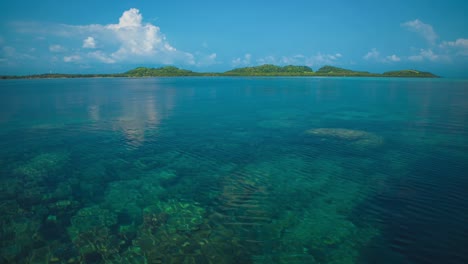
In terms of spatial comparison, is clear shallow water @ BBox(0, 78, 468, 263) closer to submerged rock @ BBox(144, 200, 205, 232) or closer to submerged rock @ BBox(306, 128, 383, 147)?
submerged rock @ BBox(144, 200, 205, 232)

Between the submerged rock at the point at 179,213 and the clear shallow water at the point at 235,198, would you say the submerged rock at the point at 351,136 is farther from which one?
the submerged rock at the point at 179,213

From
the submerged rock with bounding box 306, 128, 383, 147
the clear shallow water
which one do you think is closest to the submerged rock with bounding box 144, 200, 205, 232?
the clear shallow water

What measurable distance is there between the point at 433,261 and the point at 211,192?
10.6 meters

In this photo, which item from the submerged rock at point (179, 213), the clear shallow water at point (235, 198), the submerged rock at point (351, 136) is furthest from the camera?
the submerged rock at point (351, 136)

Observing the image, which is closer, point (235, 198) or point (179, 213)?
point (179, 213)

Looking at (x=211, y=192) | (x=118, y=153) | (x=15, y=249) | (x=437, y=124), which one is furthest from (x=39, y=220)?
(x=437, y=124)

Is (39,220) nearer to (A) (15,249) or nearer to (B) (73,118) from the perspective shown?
(A) (15,249)

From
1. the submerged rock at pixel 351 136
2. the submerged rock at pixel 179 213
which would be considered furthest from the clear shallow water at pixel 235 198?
the submerged rock at pixel 351 136

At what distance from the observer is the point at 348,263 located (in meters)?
9.66

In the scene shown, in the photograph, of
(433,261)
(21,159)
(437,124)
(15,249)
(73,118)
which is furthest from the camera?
(73,118)

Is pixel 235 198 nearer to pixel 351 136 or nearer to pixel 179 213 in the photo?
pixel 179 213

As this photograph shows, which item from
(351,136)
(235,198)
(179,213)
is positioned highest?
(351,136)

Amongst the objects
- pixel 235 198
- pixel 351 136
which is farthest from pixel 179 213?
pixel 351 136

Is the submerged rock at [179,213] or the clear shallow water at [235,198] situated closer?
the clear shallow water at [235,198]
